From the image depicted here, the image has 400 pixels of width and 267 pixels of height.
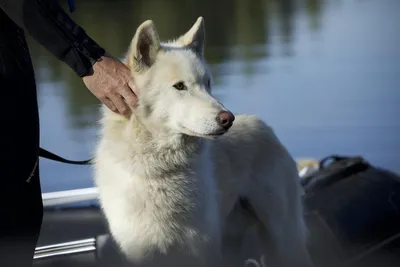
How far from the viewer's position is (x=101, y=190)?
3.36m

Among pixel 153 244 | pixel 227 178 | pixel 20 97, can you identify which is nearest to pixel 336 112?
pixel 227 178

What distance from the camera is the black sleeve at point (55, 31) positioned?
248 centimetres

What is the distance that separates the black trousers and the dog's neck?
0.59 metres

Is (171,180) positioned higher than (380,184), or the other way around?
(171,180)

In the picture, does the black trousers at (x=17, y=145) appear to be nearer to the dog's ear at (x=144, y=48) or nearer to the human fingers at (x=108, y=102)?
the human fingers at (x=108, y=102)

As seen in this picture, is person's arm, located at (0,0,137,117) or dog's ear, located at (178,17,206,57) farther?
dog's ear, located at (178,17,206,57)

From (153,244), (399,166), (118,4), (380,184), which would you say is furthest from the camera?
(118,4)

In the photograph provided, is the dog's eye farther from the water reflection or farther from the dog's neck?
the water reflection

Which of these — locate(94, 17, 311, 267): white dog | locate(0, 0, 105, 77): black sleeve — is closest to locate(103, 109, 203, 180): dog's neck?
locate(94, 17, 311, 267): white dog

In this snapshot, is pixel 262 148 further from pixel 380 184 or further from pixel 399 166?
pixel 399 166

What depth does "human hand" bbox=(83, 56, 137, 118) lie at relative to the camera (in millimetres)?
2694

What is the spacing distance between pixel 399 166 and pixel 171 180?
322 centimetres

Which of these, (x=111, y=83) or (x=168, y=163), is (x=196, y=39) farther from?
(x=111, y=83)

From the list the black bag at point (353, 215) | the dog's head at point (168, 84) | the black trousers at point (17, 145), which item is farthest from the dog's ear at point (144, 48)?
the black bag at point (353, 215)
